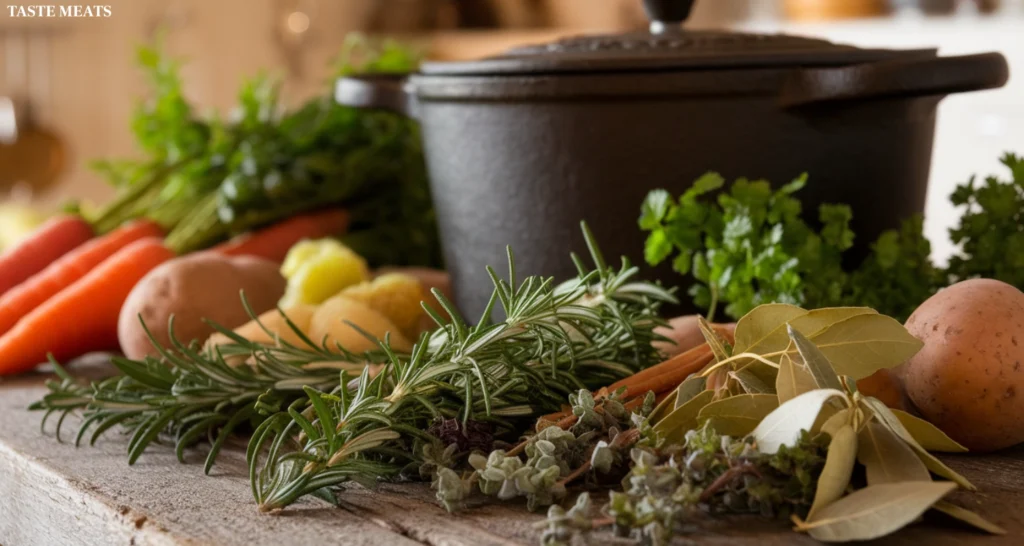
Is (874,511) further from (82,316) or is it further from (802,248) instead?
(82,316)

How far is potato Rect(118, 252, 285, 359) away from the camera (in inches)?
41.4

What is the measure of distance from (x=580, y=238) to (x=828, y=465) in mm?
446

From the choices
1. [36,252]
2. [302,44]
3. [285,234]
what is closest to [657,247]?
[285,234]

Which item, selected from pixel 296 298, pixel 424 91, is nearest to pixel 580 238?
pixel 424 91

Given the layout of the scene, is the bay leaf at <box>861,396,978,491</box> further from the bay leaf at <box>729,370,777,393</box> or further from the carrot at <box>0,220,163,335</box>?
the carrot at <box>0,220,163,335</box>

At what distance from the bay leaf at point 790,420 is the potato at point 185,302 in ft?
2.10

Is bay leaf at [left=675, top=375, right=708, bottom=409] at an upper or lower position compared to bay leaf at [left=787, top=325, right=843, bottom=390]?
lower

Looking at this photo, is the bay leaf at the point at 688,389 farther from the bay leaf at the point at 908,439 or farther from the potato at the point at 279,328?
the potato at the point at 279,328

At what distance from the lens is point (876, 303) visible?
92cm

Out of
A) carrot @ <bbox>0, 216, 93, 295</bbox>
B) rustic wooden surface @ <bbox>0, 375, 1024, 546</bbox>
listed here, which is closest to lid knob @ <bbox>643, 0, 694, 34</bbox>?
rustic wooden surface @ <bbox>0, 375, 1024, 546</bbox>

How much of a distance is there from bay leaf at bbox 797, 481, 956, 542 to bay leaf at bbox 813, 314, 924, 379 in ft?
0.33

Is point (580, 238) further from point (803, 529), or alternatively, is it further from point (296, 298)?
point (803, 529)

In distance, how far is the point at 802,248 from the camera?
880mm

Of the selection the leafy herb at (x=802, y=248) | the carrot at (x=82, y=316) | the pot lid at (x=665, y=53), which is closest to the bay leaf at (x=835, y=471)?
the leafy herb at (x=802, y=248)
